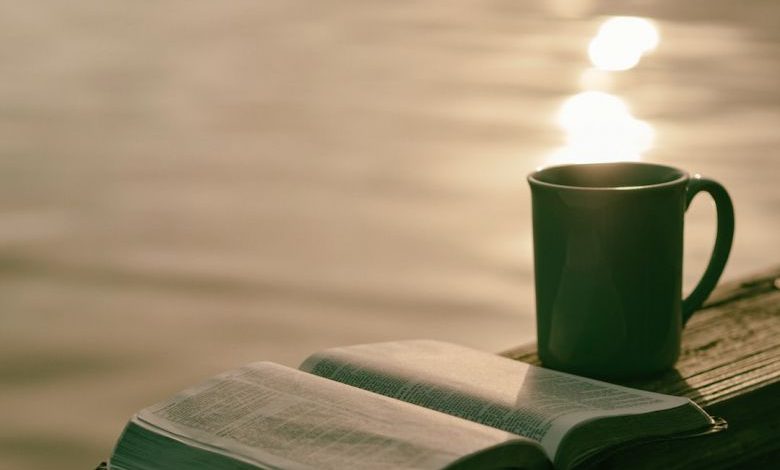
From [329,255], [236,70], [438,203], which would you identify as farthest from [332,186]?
[236,70]

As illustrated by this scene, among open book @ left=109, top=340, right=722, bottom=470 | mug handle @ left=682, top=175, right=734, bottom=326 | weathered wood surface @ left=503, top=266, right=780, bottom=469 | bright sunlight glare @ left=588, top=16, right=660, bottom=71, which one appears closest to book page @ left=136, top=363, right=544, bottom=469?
open book @ left=109, top=340, right=722, bottom=470

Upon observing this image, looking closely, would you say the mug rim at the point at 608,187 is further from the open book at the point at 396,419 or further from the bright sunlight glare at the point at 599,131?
the bright sunlight glare at the point at 599,131

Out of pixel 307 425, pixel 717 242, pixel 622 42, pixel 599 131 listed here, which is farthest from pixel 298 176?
pixel 622 42

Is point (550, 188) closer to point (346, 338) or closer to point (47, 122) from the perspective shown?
point (346, 338)

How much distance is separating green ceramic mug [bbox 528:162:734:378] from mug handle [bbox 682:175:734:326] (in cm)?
3

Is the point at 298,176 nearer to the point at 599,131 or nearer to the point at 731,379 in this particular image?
the point at 599,131

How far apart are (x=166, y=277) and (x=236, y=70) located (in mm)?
2674

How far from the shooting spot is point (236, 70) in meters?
5.36

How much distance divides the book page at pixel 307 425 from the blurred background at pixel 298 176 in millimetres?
1090

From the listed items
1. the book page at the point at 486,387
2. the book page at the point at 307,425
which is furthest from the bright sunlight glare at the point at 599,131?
the book page at the point at 307,425

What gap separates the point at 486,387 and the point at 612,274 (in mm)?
173

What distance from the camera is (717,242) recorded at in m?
1.16

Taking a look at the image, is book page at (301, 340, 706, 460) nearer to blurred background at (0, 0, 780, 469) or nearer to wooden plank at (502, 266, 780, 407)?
wooden plank at (502, 266, 780, 407)

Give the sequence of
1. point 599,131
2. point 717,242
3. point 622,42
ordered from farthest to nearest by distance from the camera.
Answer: point 622,42
point 599,131
point 717,242
